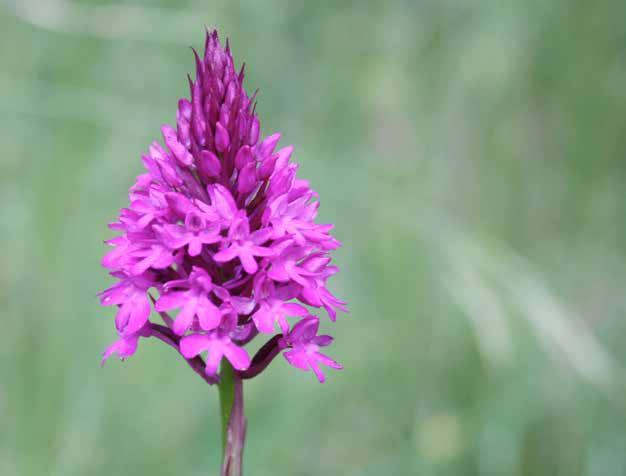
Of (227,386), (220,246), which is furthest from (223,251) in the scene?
(227,386)

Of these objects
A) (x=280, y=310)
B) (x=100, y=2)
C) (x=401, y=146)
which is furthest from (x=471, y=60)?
(x=280, y=310)

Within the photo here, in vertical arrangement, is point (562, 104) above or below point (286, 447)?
above

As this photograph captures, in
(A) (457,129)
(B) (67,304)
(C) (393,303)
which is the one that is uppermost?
(A) (457,129)

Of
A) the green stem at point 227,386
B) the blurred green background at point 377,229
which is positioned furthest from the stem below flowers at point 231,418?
the blurred green background at point 377,229

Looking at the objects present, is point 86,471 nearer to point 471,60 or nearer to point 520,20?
point 471,60

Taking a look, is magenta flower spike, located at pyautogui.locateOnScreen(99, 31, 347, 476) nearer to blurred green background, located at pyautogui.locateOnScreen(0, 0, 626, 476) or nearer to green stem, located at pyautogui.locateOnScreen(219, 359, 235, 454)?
green stem, located at pyautogui.locateOnScreen(219, 359, 235, 454)

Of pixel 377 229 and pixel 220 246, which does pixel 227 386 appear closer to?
pixel 220 246

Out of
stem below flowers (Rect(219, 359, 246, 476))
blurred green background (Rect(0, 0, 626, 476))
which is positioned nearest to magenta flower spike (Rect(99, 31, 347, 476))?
stem below flowers (Rect(219, 359, 246, 476))
